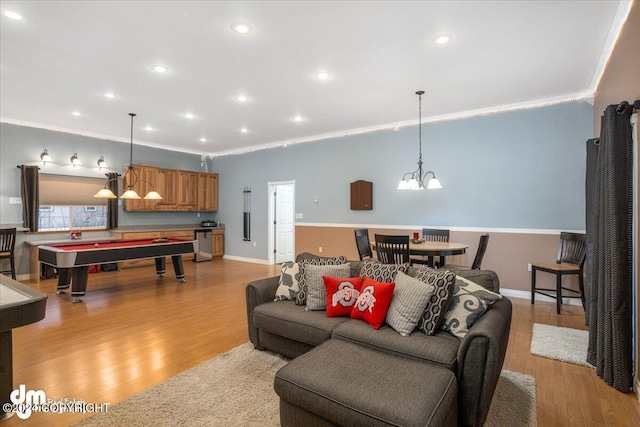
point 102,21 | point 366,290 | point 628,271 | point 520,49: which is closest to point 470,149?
point 520,49

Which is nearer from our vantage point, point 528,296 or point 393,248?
point 393,248

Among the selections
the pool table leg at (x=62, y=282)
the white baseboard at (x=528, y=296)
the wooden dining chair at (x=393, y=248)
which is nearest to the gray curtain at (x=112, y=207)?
the pool table leg at (x=62, y=282)

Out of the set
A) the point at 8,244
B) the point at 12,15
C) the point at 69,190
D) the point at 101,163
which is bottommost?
the point at 8,244

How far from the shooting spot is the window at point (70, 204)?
6.38 metres

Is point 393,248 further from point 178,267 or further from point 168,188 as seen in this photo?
point 168,188

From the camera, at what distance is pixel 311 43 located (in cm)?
319

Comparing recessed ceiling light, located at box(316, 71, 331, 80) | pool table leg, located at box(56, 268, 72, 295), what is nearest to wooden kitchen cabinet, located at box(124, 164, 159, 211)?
pool table leg, located at box(56, 268, 72, 295)

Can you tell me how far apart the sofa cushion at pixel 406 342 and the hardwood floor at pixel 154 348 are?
740 mm

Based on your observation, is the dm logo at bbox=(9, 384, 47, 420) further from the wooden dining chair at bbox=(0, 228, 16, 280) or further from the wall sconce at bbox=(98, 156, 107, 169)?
the wall sconce at bbox=(98, 156, 107, 169)

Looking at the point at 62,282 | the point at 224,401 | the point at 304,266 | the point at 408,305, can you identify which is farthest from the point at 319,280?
the point at 62,282

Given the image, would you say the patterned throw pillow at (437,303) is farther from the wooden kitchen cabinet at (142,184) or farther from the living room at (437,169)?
the wooden kitchen cabinet at (142,184)

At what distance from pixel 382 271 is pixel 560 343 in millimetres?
2017

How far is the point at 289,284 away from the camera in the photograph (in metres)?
3.13

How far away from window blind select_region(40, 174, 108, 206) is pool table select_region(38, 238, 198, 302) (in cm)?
195
